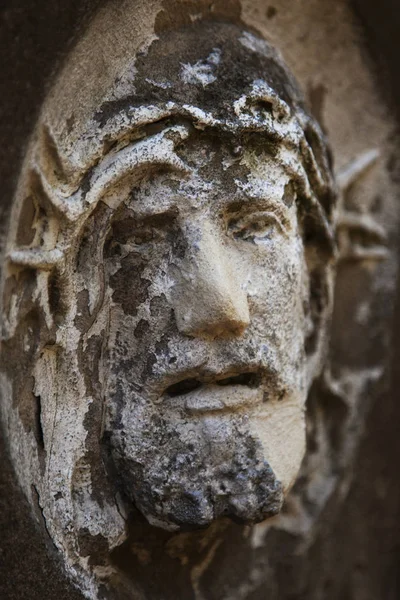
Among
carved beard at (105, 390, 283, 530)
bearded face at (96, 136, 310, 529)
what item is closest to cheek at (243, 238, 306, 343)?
bearded face at (96, 136, 310, 529)

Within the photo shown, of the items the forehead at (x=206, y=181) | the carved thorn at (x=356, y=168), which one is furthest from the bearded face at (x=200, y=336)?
the carved thorn at (x=356, y=168)

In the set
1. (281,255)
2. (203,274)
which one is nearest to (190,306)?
(203,274)

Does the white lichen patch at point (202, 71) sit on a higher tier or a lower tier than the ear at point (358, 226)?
higher

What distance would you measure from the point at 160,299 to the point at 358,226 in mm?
539

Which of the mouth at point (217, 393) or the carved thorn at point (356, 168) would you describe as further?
the carved thorn at point (356, 168)

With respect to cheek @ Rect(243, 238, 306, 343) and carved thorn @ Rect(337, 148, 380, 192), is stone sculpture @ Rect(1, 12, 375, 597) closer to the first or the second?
cheek @ Rect(243, 238, 306, 343)

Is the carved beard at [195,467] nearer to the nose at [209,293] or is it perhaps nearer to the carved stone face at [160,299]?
the carved stone face at [160,299]

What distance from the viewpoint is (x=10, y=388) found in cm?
101

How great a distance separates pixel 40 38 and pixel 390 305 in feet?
2.76

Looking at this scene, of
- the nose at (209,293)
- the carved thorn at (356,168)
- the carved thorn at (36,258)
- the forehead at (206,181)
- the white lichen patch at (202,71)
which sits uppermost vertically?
the white lichen patch at (202,71)

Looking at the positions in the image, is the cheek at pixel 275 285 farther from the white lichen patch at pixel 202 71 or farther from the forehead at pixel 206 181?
the white lichen patch at pixel 202 71

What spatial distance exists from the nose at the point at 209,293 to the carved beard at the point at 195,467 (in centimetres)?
12

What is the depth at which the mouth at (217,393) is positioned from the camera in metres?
1.06

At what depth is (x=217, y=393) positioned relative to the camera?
106 centimetres
